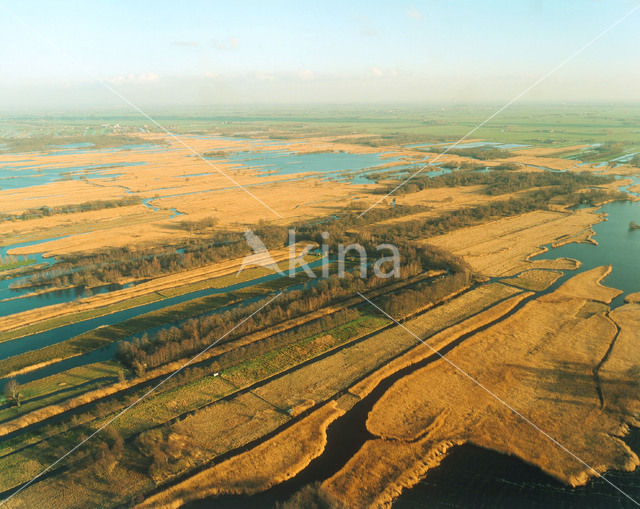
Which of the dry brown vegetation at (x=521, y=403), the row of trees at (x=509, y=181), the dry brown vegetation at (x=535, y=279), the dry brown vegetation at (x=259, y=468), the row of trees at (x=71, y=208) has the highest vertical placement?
the row of trees at (x=509, y=181)

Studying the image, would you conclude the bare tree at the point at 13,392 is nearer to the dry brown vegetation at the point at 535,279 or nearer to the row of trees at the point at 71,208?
the dry brown vegetation at the point at 535,279

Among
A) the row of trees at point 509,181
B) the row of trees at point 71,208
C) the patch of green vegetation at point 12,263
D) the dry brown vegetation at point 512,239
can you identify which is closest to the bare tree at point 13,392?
the patch of green vegetation at point 12,263

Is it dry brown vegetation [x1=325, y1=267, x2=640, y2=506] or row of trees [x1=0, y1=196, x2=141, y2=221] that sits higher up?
row of trees [x1=0, y1=196, x2=141, y2=221]

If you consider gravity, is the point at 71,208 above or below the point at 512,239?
above

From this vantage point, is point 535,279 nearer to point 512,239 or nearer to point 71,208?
point 512,239

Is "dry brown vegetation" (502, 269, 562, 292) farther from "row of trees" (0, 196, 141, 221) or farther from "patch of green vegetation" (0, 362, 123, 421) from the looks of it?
"row of trees" (0, 196, 141, 221)

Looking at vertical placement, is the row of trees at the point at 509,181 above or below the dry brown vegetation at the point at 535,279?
above

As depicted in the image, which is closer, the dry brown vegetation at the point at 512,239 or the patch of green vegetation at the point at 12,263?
the dry brown vegetation at the point at 512,239

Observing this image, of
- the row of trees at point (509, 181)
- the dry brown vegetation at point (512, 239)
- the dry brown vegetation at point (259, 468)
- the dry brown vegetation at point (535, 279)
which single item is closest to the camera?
the dry brown vegetation at point (259, 468)

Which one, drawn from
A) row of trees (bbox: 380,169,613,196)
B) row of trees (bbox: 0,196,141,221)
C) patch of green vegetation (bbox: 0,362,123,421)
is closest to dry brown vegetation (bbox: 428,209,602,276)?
row of trees (bbox: 380,169,613,196)

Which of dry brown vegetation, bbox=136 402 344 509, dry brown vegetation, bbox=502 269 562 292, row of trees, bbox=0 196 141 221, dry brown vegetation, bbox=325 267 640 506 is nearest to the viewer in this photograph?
dry brown vegetation, bbox=136 402 344 509

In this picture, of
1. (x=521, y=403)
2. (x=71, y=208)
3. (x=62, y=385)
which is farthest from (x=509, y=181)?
(x=62, y=385)

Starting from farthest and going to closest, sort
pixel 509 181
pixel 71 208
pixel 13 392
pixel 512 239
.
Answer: pixel 509 181
pixel 71 208
pixel 512 239
pixel 13 392
